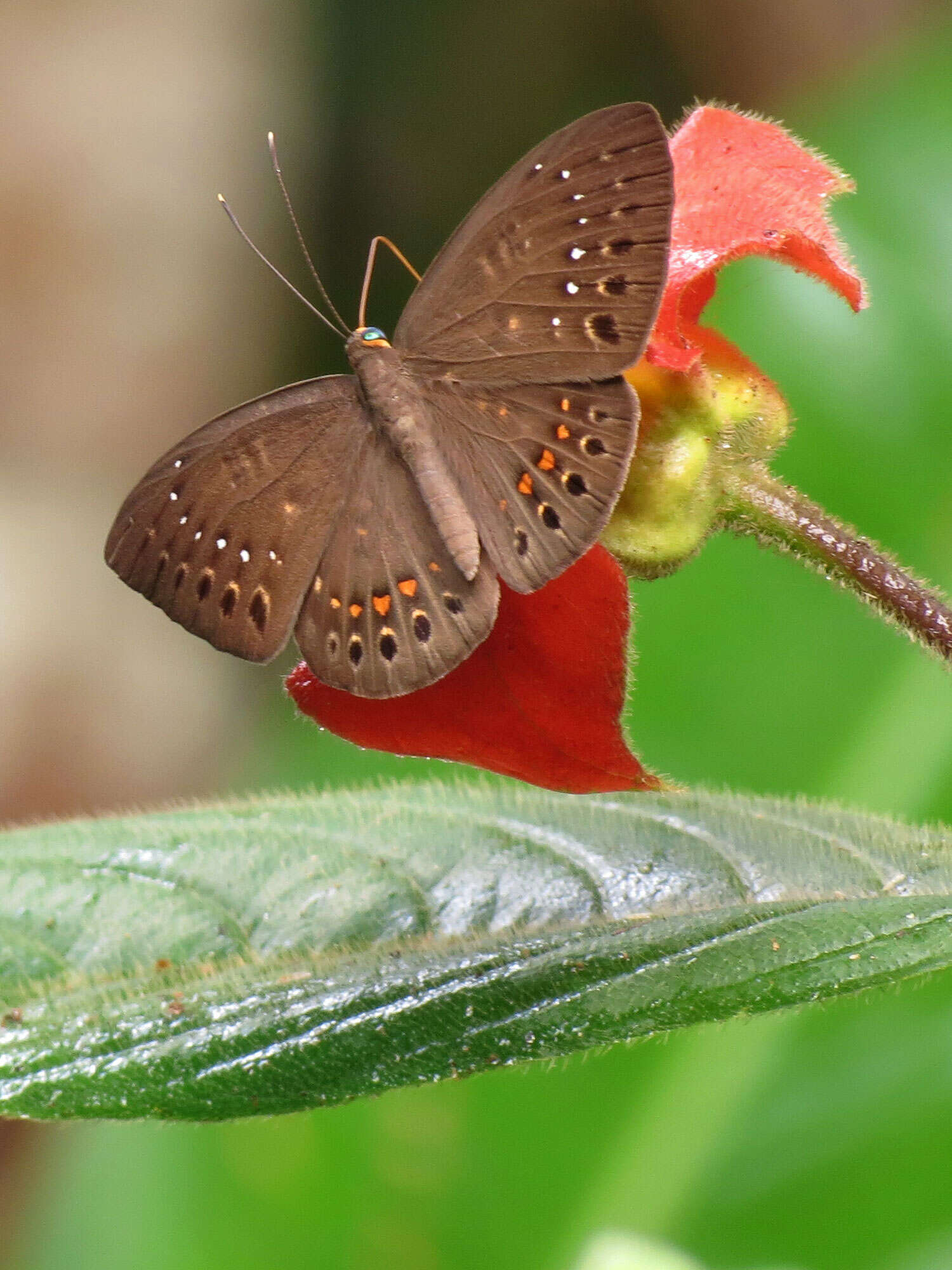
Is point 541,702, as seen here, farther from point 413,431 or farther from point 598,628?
point 413,431

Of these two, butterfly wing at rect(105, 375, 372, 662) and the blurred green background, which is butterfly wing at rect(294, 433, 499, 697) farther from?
the blurred green background

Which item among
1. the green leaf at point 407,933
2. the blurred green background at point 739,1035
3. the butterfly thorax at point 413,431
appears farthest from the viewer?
the blurred green background at point 739,1035

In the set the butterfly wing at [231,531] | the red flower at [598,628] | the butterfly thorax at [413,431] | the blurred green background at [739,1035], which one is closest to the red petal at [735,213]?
the red flower at [598,628]

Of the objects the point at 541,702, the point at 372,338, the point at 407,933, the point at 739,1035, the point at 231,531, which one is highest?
the point at 372,338

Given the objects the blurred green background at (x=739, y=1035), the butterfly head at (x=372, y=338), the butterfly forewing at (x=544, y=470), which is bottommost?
the blurred green background at (x=739, y=1035)

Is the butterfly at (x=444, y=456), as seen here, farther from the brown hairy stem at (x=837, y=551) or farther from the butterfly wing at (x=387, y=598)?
the brown hairy stem at (x=837, y=551)

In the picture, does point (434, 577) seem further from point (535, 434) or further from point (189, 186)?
point (189, 186)

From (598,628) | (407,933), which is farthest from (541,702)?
(407,933)

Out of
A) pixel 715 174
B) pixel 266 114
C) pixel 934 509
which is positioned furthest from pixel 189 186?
pixel 715 174
